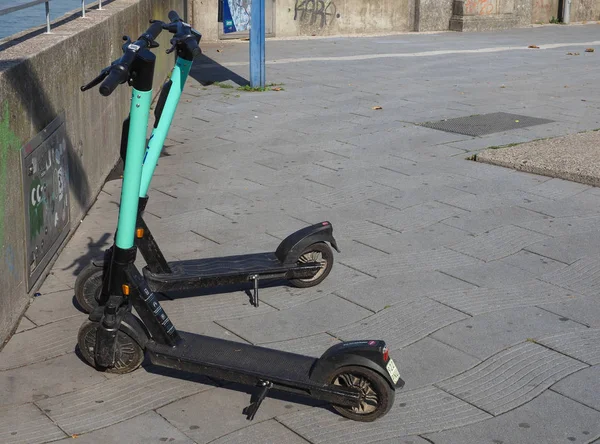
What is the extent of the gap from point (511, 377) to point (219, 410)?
1351 mm

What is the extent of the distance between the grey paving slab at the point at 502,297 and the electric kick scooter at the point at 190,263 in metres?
0.71

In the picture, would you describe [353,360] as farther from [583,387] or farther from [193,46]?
[193,46]

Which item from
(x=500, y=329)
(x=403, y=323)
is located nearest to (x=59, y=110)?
(x=403, y=323)

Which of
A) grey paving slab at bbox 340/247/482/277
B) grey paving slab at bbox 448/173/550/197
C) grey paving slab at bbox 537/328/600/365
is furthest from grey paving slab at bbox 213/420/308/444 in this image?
grey paving slab at bbox 448/173/550/197

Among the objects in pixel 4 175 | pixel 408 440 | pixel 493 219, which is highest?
pixel 4 175

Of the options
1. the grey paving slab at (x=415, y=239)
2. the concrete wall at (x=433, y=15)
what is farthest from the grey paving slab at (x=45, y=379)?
the concrete wall at (x=433, y=15)

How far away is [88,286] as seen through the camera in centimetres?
459

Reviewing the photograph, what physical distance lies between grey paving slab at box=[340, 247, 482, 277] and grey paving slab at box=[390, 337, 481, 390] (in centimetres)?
103

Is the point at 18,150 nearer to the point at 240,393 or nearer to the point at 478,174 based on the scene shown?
the point at 240,393

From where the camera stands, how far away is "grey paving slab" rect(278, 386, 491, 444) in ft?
Answer: 11.7

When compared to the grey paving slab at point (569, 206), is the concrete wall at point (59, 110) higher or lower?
higher

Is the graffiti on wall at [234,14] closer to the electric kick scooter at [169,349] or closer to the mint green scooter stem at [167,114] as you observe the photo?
the mint green scooter stem at [167,114]

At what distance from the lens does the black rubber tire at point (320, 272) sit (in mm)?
5102

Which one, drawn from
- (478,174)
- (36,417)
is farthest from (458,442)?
(478,174)
